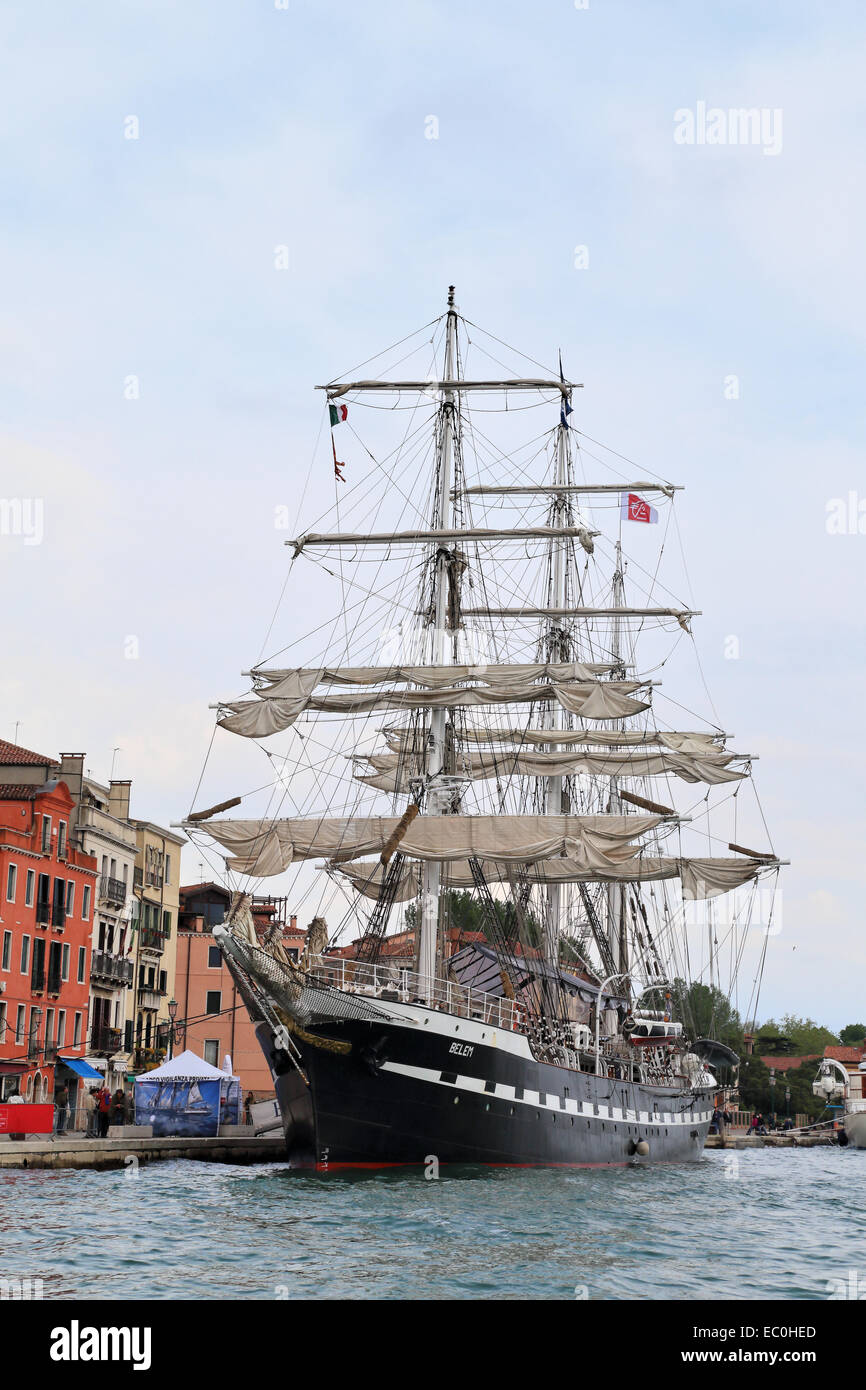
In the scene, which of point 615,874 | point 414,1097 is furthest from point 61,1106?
point 615,874

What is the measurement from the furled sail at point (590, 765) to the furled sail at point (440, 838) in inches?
278

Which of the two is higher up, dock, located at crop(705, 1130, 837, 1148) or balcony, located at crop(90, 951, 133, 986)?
balcony, located at crop(90, 951, 133, 986)

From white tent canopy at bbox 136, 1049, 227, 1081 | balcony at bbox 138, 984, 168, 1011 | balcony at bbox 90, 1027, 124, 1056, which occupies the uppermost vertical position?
balcony at bbox 138, 984, 168, 1011

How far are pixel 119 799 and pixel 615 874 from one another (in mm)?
34071

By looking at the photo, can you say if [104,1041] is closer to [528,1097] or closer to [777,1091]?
[528,1097]

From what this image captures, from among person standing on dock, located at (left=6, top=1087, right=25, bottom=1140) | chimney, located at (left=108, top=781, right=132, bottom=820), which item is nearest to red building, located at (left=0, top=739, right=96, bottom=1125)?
person standing on dock, located at (left=6, top=1087, right=25, bottom=1140)

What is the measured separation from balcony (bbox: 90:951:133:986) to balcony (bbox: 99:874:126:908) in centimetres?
234

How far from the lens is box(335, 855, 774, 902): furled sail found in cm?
5847

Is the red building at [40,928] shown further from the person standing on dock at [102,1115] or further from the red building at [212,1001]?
the red building at [212,1001]

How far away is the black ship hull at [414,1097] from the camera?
137ft

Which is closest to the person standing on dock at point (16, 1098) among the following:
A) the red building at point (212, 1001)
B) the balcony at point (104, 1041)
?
the balcony at point (104, 1041)

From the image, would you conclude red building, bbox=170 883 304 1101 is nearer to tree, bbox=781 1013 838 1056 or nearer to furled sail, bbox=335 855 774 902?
furled sail, bbox=335 855 774 902

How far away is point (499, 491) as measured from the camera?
67.2 meters
